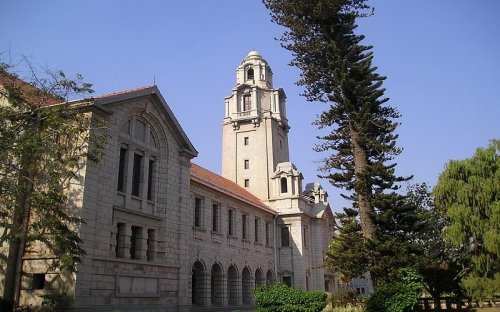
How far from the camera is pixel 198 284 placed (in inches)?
1229

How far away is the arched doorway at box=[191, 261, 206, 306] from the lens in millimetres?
30859

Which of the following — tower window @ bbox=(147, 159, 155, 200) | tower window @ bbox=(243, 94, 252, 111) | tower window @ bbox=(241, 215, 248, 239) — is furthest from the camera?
tower window @ bbox=(243, 94, 252, 111)

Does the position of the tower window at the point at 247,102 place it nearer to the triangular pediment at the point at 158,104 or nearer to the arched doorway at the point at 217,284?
the arched doorway at the point at 217,284

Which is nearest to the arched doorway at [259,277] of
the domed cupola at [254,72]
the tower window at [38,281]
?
the domed cupola at [254,72]

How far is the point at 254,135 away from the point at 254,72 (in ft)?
27.9

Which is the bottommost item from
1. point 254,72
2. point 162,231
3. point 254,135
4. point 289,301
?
point 289,301

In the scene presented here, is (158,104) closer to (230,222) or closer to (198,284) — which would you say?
(198,284)

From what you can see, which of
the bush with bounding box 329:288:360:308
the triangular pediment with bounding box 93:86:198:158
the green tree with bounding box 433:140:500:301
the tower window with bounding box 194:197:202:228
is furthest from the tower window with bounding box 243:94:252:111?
the bush with bounding box 329:288:360:308

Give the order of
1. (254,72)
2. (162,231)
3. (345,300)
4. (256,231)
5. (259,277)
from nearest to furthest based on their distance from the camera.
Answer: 1. (162,231)
2. (345,300)
3. (259,277)
4. (256,231)
5. (254,72)

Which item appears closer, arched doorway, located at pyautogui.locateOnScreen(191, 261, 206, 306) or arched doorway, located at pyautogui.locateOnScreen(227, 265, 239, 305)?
arched doorway, located at pyautogui.locateOnScreen(191, 261, 206, 306)

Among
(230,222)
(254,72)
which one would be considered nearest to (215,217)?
(230,222)

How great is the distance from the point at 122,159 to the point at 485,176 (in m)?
20.9

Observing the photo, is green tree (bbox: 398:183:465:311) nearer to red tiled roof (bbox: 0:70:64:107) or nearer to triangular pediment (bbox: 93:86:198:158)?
triangular pediment (bbox: 93:86:198:158)

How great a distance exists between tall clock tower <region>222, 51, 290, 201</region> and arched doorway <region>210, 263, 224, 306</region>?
1505cm
